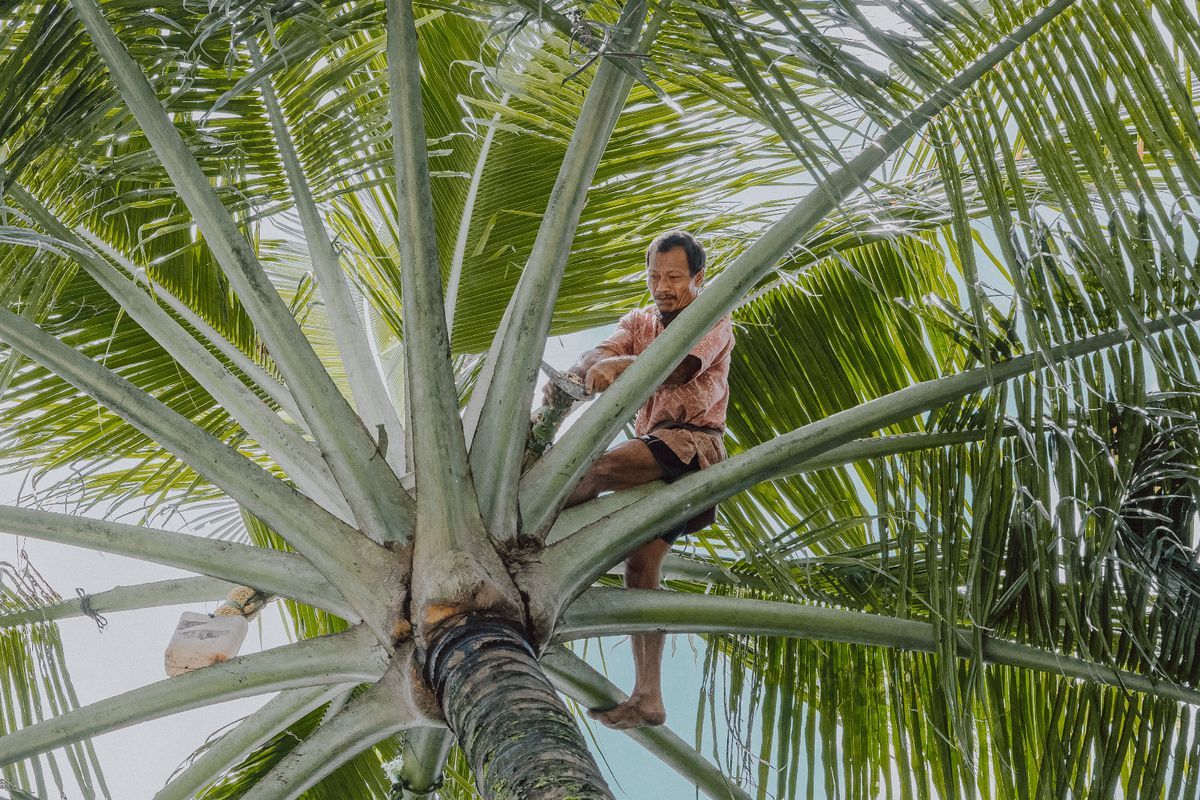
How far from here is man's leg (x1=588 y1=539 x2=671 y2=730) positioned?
2514 mm

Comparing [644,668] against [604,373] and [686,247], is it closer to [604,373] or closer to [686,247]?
[604,373]

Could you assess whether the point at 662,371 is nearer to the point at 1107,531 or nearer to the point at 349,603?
the point at 349,603

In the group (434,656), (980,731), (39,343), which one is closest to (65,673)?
(39,343)

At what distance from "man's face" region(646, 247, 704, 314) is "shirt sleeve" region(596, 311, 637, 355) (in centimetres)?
17

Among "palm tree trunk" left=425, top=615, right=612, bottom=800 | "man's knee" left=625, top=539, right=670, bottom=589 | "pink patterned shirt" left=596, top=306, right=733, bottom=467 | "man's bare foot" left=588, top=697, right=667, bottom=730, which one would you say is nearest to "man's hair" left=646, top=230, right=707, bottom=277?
"pink patterned shirt" left=596, top=306, right=733, bottom=467

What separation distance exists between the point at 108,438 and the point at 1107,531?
313 centimetres

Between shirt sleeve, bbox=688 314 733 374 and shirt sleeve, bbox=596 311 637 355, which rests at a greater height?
shirt sleeve, bbox=596 311 637 355

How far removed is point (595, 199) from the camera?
3.67 metres

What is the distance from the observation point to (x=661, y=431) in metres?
2.78

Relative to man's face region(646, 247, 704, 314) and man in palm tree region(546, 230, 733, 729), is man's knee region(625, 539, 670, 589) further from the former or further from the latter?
man's face region(646, 247, 704, 314)

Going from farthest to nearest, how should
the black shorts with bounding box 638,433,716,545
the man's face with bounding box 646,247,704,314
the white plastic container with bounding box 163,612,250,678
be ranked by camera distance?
the man's face with bounding box 646,247,704,314
the black shorts with bounding box 638,433,716,545
the white plastic container with bounding box 163,612,250,678

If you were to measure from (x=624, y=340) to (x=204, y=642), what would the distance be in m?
1.29

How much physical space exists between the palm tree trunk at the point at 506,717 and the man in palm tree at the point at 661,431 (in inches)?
27.6


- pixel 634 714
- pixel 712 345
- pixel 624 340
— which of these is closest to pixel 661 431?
pixel 712 345
